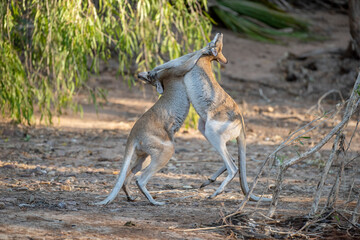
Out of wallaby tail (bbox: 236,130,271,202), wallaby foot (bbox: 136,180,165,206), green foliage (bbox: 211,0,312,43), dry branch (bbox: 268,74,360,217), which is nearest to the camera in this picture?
dry branch (bbox: 268,74,360,217)

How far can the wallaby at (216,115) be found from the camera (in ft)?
15.7

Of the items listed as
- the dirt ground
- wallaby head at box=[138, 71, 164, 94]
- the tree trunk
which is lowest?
the dirt ground

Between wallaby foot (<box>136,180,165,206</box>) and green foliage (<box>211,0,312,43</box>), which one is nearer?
wallaby foot (<box>136,180,165,206</box>)

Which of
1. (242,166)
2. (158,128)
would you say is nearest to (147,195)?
(158,128)

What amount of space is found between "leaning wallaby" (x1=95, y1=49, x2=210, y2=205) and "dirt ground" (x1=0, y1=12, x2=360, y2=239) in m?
0.28

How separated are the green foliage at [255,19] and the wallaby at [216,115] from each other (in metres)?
8.04

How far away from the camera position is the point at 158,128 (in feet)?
15.4

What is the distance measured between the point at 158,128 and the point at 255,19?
30.9ft

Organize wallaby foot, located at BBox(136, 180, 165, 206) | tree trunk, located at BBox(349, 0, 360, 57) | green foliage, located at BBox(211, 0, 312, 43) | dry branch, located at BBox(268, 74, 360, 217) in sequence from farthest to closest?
green foliage, located at BBox(211, 0, 312, 43)
tree trunk, located at BBox(349, 0, 360, 57)
wallaby foot, located at BBox(136, 180, 165, 206)
dry branch, located at BBox(268, 74, 360, 217)

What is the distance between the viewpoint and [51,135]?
7.88 m

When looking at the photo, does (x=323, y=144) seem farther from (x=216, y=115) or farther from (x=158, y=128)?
(x=158, y=128)

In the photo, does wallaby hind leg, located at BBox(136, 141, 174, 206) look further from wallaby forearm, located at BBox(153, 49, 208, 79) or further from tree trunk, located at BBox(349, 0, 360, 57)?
tree trunk, located at BBox(349, 0, 360, 57)

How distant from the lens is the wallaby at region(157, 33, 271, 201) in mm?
4773

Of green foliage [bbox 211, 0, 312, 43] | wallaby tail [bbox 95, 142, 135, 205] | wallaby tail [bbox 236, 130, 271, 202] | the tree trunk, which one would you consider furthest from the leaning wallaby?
green foliage [bbox 211, 0, 312, 43]
